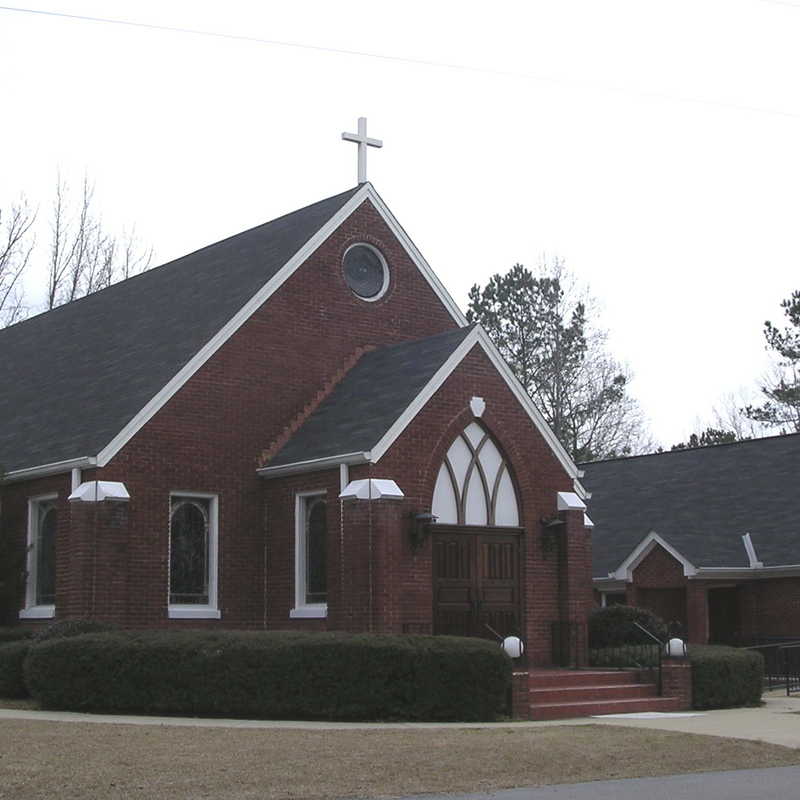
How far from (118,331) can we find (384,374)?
6.92 metres

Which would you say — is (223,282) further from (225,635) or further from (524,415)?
(225,635)

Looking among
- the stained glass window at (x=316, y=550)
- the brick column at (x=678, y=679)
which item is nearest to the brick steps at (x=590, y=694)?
the brick column at (x=678, y=679)

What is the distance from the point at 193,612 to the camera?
22422 millimetres

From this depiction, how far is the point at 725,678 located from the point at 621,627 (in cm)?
304

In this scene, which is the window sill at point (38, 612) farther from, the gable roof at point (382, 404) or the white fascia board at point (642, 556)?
the white fascia board at point (642, 556)

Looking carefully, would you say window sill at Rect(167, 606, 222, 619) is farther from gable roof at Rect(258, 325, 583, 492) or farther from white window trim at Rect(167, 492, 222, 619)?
gable roof at Rect(258, 325, 583, 492)

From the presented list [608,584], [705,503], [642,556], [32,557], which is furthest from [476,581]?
[705,503]

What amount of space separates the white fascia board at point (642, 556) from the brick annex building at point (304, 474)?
27.3 ft

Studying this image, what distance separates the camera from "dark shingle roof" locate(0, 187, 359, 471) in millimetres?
23203

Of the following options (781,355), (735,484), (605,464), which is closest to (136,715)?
(735,484)

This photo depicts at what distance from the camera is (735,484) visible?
36188 mm

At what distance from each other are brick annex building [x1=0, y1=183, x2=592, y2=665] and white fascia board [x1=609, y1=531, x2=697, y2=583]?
831 centimetres

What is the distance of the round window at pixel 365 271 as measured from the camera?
25672 mm

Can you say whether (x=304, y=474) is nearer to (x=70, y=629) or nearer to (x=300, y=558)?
(x=300, y=558)
